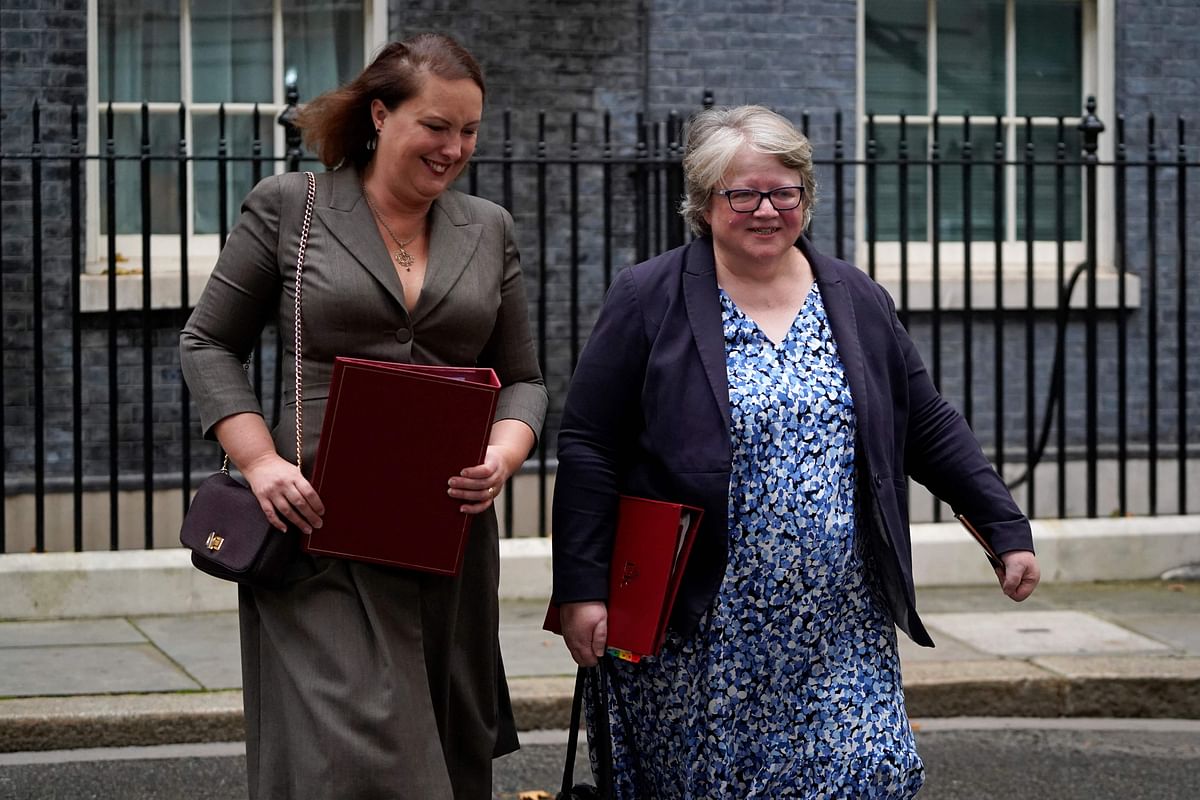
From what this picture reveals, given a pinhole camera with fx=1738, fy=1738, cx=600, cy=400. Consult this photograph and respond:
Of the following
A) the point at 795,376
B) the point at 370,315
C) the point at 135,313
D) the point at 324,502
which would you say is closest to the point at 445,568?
the point at 324,502

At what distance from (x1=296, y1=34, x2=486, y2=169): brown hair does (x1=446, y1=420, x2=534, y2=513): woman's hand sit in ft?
1.96

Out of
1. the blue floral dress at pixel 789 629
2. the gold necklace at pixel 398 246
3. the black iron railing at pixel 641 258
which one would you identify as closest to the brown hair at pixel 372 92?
the gold necklace at pixel 398 246

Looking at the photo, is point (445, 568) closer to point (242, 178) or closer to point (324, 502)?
point (324, 502)

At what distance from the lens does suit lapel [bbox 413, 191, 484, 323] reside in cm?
328

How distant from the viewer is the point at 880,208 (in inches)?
388

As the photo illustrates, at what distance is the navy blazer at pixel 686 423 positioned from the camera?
10.9ft

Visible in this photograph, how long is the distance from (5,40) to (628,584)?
6.21 meters

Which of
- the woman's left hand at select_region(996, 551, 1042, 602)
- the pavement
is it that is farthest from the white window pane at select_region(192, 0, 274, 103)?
the woman's left hand at select_region(996, 551, 1042, 602)

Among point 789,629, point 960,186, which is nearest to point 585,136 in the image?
point 960,186

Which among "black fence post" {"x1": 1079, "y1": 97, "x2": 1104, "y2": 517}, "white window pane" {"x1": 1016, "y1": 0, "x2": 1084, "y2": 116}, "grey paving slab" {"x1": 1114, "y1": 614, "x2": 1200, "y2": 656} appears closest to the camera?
"grey paving slab" {"x1": 1114, "y1": 614, "x2": 1200, "y2": 656}

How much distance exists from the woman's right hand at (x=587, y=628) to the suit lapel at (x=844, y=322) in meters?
0.62

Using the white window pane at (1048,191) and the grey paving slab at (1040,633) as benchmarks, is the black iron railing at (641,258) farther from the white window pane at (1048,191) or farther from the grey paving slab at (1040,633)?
the grey paving slab at (1040,633)

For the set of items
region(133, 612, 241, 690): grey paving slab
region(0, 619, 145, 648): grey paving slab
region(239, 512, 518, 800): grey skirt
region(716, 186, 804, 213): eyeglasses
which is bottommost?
region(133, 612, 241, 690): grey paving slab

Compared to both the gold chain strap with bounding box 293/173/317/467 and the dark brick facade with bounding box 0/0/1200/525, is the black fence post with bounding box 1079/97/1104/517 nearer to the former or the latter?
the dark brick facade with bounding box 0/0/1200/525
